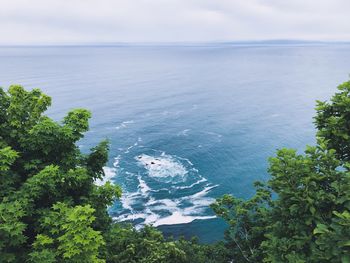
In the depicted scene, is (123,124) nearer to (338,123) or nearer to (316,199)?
(338,123)

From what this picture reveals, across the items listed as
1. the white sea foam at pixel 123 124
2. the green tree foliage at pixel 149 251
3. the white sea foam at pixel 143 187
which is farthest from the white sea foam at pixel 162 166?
the green tree foliage at pixel 149 251

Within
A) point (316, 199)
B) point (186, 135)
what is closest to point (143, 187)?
point (186, 135)

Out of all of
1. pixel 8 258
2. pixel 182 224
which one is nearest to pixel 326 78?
pixel 182 224

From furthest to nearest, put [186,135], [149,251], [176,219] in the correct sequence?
[186,135], [176,219], [149,251]

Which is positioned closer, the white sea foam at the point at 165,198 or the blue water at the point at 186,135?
the white sea foam at the point at 165,198

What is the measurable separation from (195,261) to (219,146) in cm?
5456

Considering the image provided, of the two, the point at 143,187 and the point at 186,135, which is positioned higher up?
the point at 186,135

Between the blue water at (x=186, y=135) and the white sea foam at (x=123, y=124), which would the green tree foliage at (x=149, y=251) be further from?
the white sea foam at (x=123, y=124)

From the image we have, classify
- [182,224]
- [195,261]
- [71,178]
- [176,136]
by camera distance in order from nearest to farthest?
1. [71,178]
2. [195,261]
3. [182,224]
4. [176,136]

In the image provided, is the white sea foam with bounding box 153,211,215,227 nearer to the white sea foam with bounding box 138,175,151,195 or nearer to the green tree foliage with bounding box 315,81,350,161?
the white sea foam with bounding box 138,175,151,195

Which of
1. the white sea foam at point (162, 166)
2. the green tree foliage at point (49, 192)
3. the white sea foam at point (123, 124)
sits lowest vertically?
the white sea foam at point (162, 166)

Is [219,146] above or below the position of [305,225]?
below

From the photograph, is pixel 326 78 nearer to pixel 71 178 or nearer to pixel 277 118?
pixel 277 118

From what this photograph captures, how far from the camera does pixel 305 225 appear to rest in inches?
571
